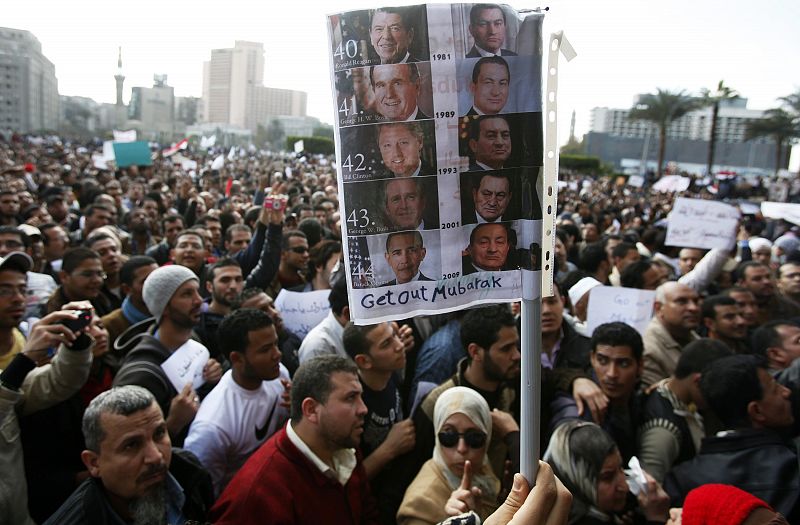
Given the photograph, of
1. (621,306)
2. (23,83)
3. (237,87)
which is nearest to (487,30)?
(621,306)

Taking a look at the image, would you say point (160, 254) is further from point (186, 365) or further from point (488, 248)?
point (488, 248)

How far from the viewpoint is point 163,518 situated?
7.79 ft

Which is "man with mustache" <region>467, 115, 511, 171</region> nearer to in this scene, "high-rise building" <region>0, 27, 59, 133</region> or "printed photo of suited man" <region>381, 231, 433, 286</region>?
"printed photo of suited man" <region>381, 231, 433, 286</region>

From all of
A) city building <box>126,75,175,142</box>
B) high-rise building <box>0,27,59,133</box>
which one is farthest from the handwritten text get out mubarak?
city building <box>126,75,175,142</box>

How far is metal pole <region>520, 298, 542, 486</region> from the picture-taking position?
1.50 metres

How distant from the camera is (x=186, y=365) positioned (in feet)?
11.2

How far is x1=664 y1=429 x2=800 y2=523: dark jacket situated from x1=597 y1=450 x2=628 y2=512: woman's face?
346 millimetres

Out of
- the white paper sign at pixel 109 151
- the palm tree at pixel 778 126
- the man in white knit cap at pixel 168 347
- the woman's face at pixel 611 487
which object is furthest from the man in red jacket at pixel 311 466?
the palm tree at pixel 778 126

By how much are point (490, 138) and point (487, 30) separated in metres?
0.26

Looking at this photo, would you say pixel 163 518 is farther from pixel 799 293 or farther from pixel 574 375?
pixel 799 293

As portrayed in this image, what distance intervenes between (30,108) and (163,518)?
10344cm

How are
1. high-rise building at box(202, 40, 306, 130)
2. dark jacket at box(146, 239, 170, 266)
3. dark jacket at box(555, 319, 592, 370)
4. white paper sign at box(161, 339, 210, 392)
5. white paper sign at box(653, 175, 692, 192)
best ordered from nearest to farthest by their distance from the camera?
white paper sign at box(161, 339, 210, 392) < dark jacket at box(555, 319, 592, 370) < dark jacket at box(146, 239, 170, 266) < white paper sign at box(653, 175, 692, 192) < high-rise building at box(202, 40, 306, 130)

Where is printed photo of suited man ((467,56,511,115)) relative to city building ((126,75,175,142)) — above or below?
below

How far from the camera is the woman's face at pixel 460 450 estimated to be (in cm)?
277
